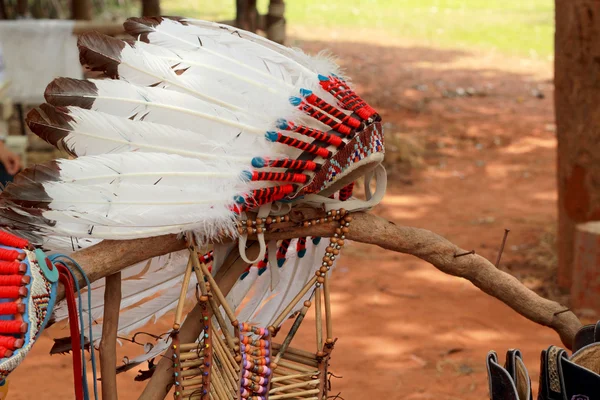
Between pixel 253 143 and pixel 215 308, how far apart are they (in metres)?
0.33

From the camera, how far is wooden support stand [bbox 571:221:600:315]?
133 inches

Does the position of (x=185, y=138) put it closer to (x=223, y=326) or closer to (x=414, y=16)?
(x=223, y=326)

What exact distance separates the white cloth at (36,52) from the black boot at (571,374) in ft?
15.6

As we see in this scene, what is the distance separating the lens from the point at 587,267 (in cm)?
345

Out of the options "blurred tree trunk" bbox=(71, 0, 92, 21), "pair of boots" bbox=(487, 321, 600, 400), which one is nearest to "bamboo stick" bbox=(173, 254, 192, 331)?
"pair of boots" bbox=(487, 321, 600, 400)

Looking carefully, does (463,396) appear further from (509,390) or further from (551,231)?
(551,231)

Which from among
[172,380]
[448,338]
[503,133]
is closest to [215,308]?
[172,380]

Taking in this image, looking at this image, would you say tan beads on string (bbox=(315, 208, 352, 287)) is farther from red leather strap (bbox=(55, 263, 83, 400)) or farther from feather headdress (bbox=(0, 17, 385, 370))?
red leather strap (bbox=(55, 263, 83, 400))

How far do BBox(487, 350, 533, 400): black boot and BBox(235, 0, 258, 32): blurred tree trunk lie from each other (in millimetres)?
4212

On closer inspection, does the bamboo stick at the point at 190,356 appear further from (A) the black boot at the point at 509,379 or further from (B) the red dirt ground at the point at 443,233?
(B) the red dirt ground at the point at 443,233

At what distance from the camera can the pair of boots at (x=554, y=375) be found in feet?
4.39

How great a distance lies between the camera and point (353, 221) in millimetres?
1447

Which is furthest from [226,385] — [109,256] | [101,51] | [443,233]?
[443,233]

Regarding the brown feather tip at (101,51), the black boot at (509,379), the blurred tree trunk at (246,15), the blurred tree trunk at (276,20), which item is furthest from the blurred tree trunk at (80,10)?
the black boot at (509,379)
